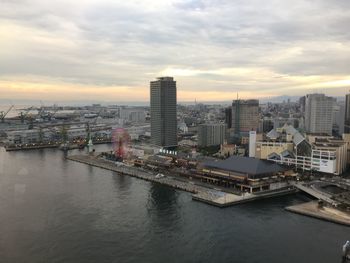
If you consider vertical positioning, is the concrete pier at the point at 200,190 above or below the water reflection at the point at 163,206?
above

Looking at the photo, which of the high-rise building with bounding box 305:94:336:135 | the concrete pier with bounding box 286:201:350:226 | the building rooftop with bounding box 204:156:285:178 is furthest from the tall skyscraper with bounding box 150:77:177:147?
the concrete pier with bounding box 286:201:350:226

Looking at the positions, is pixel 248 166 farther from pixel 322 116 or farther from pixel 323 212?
pixel 322 116

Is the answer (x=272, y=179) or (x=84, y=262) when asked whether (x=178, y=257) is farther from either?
(x=272, y=179)

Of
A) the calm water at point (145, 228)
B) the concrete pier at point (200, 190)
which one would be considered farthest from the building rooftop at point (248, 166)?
the calm water at point (145, 228)

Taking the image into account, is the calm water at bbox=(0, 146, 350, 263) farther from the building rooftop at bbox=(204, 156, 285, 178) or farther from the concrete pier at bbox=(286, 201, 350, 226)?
the building rooftop at bbox=(204, 156, 285, 178)

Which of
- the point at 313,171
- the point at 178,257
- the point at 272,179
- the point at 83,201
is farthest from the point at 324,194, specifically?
the point at 83,201

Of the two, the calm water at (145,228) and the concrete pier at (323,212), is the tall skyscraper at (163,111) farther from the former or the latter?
the concrete pier at (323,212)
